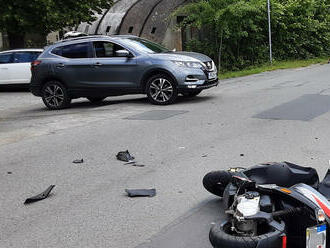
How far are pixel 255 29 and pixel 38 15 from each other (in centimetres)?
1042

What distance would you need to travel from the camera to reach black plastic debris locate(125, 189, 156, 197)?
18.4ft

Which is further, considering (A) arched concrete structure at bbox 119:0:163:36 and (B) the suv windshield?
(A) arched concrete structure at bbox 119:0:163:36

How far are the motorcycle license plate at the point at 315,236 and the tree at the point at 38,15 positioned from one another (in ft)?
68.3

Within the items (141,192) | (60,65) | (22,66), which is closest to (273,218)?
(141,192)

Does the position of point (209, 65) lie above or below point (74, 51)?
below

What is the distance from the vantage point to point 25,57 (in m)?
19.8

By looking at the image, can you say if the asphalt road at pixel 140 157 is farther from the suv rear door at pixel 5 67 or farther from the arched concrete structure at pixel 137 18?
the arched concrete structure at pixel 137 18

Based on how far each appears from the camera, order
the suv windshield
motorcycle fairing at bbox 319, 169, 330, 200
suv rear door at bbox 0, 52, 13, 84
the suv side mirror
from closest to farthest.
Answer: motorcycle fairing at bbox 319, 169, 330, 200 → the suv side mirror → the suv windshield → suv rear door at bbox 0, 52, 13, 84

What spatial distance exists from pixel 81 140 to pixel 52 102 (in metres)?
5.52

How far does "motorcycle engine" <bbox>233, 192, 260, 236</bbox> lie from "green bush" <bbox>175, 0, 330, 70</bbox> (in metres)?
20.8

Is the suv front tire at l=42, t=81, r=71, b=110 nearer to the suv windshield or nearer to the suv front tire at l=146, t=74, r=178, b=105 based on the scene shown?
the suv windshield

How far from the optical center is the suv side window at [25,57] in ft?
64.5

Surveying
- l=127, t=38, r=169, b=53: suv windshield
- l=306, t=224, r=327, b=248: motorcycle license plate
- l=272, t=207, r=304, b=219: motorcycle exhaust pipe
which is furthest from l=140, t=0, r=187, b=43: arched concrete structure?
l=306, t=224, r=327, b=248: motorcycle license plate

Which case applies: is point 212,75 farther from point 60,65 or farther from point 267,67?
point 267,67
